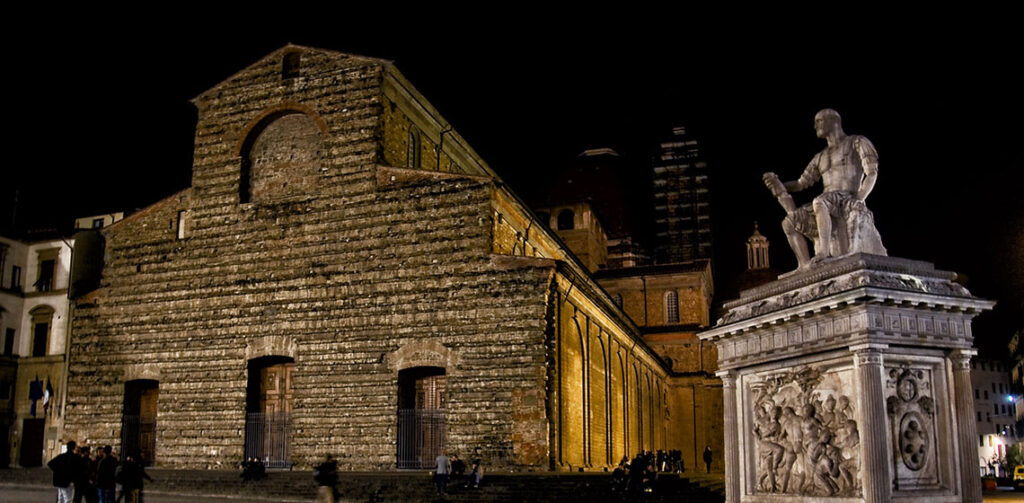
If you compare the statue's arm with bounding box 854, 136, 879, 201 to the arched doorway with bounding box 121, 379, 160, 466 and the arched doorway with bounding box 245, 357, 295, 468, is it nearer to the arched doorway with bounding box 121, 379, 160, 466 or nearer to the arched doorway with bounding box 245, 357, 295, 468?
the arched doorway with bounding box 245, 357, 295, 468

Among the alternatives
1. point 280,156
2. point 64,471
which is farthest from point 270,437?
point 64,471

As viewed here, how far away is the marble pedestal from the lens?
25.6 feet

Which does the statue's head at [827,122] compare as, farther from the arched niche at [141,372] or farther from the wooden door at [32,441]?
the wooden door at [32,441]

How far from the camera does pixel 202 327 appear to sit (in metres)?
26.3

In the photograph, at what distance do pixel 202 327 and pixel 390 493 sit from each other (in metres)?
9.65

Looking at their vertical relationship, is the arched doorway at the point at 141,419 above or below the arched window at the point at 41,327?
below

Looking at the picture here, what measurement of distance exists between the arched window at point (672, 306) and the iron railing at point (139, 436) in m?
28.4

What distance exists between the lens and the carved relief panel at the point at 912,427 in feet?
25.7

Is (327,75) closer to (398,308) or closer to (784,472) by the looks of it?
(398,308)

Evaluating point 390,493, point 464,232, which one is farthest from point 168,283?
point 390,493

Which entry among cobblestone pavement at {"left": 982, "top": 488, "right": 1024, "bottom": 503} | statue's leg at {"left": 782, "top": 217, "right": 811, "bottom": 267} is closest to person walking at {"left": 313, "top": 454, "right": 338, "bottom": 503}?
statue's leg at {"left": 782, "top": 217, "right": 811, "bottom": 267}

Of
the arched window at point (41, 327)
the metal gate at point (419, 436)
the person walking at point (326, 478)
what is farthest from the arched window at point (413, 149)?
the arched window at point (41, 327)

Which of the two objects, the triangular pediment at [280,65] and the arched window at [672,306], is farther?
the arched window at [672,306]

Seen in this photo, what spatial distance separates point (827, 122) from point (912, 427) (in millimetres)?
3104
